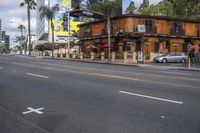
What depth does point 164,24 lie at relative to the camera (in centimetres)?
5753

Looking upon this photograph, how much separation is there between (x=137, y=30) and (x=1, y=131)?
156 feet

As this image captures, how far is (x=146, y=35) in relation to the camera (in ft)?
180

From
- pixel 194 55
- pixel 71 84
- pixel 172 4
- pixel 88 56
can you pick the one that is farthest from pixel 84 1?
pixel 71 84

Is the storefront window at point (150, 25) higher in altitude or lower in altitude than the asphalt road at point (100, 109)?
higher

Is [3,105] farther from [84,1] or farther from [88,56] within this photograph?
[84,1]

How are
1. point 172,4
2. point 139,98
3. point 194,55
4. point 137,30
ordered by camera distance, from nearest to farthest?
point 139,98
point 194,55
point 137,30
point 172,4

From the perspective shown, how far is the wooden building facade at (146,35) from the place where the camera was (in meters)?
54.5

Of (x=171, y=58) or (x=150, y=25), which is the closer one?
(x=171, y=58)

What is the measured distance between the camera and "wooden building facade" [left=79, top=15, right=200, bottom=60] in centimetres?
5453

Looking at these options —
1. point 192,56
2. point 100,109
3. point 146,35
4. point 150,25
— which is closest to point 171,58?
point 146,35

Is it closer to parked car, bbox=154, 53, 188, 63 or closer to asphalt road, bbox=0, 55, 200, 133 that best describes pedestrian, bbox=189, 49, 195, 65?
parked car, bbox=154, 53, 188, 63

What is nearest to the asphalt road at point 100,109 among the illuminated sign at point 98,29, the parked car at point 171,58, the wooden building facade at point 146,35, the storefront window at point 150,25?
the parked car at point 171,58

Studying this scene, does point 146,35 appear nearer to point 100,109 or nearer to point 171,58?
point 171,58

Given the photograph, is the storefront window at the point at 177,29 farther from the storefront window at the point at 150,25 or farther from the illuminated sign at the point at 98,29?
the illuminated sign at the point at 98,29
